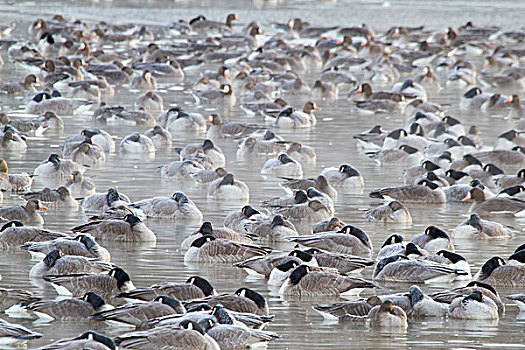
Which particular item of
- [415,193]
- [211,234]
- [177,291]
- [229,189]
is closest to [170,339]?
[177,291]

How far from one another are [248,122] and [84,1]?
36.3 metres

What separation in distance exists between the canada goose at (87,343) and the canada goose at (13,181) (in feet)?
31.4

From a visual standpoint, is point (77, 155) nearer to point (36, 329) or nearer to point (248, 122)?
point (248, 122)

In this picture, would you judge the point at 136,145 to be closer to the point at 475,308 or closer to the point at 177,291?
the point at 177,291

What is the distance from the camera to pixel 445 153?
2122 cm

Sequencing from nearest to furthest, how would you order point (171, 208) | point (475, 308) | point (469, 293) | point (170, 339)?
point (170, 339) < point (475, 308) < point (469, 293) < point (171, 208)

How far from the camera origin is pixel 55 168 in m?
19.2

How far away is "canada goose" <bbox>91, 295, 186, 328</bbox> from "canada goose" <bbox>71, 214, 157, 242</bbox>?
4152 millimetres

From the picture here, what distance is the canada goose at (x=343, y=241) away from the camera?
1378 centimetres

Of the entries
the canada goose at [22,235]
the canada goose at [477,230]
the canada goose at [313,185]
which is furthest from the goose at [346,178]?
the canada goose at [22,235]

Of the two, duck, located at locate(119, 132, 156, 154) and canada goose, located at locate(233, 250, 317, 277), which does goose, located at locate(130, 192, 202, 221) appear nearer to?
canada goose, located at locate(233, 250, 317, 277)

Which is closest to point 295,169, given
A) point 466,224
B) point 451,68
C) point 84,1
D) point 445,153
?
point 445,153

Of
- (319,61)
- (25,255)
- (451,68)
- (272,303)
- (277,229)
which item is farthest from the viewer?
(319,61)

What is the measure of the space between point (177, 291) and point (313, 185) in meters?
7.58
